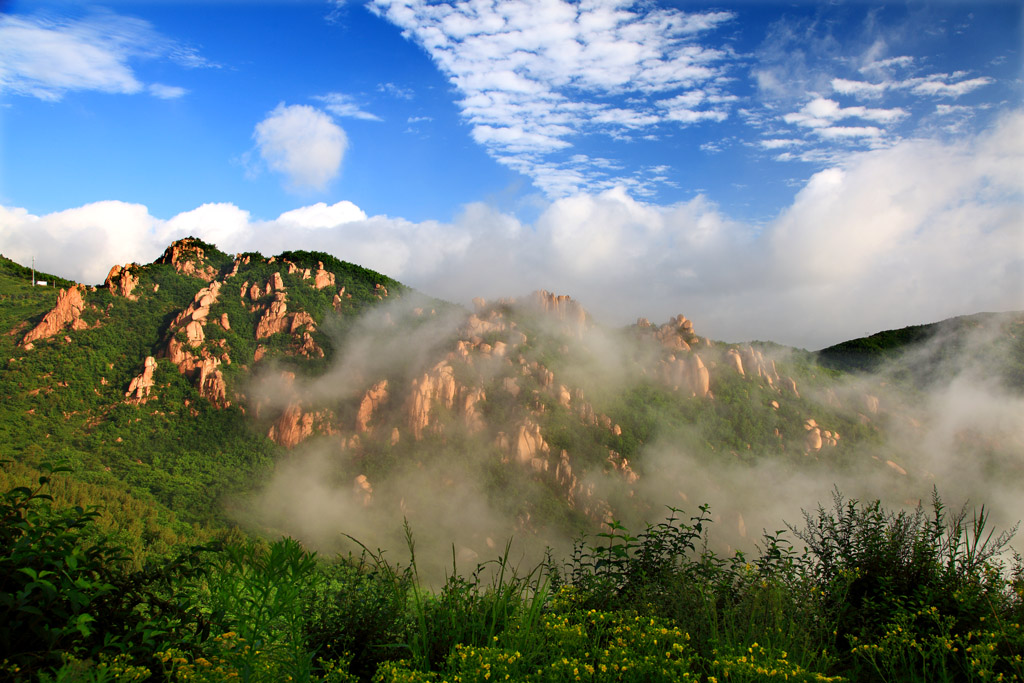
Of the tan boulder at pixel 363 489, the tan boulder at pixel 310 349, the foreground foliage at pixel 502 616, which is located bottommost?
the tan boulder at pixel 363 489

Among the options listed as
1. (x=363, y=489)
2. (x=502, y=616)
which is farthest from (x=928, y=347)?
(x=502, y=616)

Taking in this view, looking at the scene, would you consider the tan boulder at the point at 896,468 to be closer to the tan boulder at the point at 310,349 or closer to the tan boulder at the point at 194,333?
the tan boulder at the point at 310,349

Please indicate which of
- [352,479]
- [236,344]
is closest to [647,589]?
[352,479]

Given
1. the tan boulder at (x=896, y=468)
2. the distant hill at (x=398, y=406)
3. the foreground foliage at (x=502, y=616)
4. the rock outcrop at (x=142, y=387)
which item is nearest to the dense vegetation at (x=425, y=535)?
the foreground foliage at (x=502, y=616)

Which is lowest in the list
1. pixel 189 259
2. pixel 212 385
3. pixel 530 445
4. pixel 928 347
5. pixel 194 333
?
pixel 530 445

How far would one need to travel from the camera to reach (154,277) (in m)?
69.7

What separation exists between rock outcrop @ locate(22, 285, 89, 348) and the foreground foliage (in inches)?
2799

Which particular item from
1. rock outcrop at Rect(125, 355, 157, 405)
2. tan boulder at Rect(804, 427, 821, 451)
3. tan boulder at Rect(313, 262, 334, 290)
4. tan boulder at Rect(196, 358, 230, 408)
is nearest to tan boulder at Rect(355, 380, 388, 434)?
tan boulder at Rect(196, 358, 230, 408)

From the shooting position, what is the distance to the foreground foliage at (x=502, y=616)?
2.57 m

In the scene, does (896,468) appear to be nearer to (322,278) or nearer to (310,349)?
(310,349)

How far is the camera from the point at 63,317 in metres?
57.2

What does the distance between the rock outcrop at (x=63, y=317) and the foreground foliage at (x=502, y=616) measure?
71.1m

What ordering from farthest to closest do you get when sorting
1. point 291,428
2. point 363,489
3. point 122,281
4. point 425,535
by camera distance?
1. point 122,281
2. point 291,428
3. point 363,489
4. point 425,535

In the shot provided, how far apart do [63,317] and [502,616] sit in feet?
244
